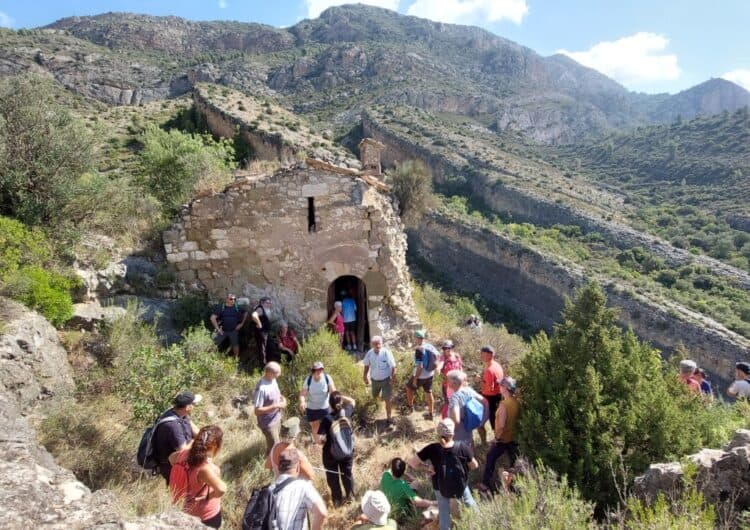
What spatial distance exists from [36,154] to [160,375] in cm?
436

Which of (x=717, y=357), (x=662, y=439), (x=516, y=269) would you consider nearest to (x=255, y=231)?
(x=662, y=439)

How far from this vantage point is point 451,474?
3.60m

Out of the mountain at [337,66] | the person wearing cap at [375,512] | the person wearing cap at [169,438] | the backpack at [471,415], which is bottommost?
the person wearing cap at [375,512]

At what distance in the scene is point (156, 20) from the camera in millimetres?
71375

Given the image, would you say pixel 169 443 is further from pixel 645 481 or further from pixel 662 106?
pixel 662 106

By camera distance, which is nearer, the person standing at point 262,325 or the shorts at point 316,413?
the shorts at point 316,413

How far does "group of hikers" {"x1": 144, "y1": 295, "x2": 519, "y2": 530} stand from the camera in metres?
3.01

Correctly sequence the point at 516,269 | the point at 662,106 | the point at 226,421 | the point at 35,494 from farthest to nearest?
1. the point at 662,106
2. the point at 516,269
3. the point at 226,421
4. the point at 35,494

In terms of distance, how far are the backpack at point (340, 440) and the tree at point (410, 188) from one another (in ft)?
73.0

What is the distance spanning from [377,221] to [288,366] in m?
2.84

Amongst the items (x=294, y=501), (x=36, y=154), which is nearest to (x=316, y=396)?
(x=294, y=501)

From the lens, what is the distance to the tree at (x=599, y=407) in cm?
380

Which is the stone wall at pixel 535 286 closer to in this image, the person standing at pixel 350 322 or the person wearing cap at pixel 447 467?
the person standing at pixel 350 322

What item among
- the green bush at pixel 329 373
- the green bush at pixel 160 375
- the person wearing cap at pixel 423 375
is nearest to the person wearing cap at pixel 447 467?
the person wearing cap at pixel 423 375
